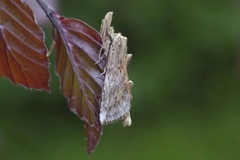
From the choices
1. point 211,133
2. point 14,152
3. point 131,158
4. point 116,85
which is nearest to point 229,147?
point 211,133

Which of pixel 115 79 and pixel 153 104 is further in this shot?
pixel 153 104

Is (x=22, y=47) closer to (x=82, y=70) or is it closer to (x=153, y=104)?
(x=82, y=70)

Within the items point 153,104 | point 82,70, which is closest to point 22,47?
point 82,70

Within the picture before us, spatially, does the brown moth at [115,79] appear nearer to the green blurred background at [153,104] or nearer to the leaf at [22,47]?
the leaf at [22,47]

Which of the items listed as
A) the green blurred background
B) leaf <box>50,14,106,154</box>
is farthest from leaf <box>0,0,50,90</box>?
the green blurred background

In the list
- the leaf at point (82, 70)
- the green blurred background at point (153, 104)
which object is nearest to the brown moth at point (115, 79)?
the leaf at point (82, 70)

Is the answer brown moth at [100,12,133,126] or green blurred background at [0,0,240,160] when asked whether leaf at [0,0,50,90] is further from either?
green blurred background at [0,0,240,160]

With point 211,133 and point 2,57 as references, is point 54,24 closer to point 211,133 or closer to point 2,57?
point 2,57
